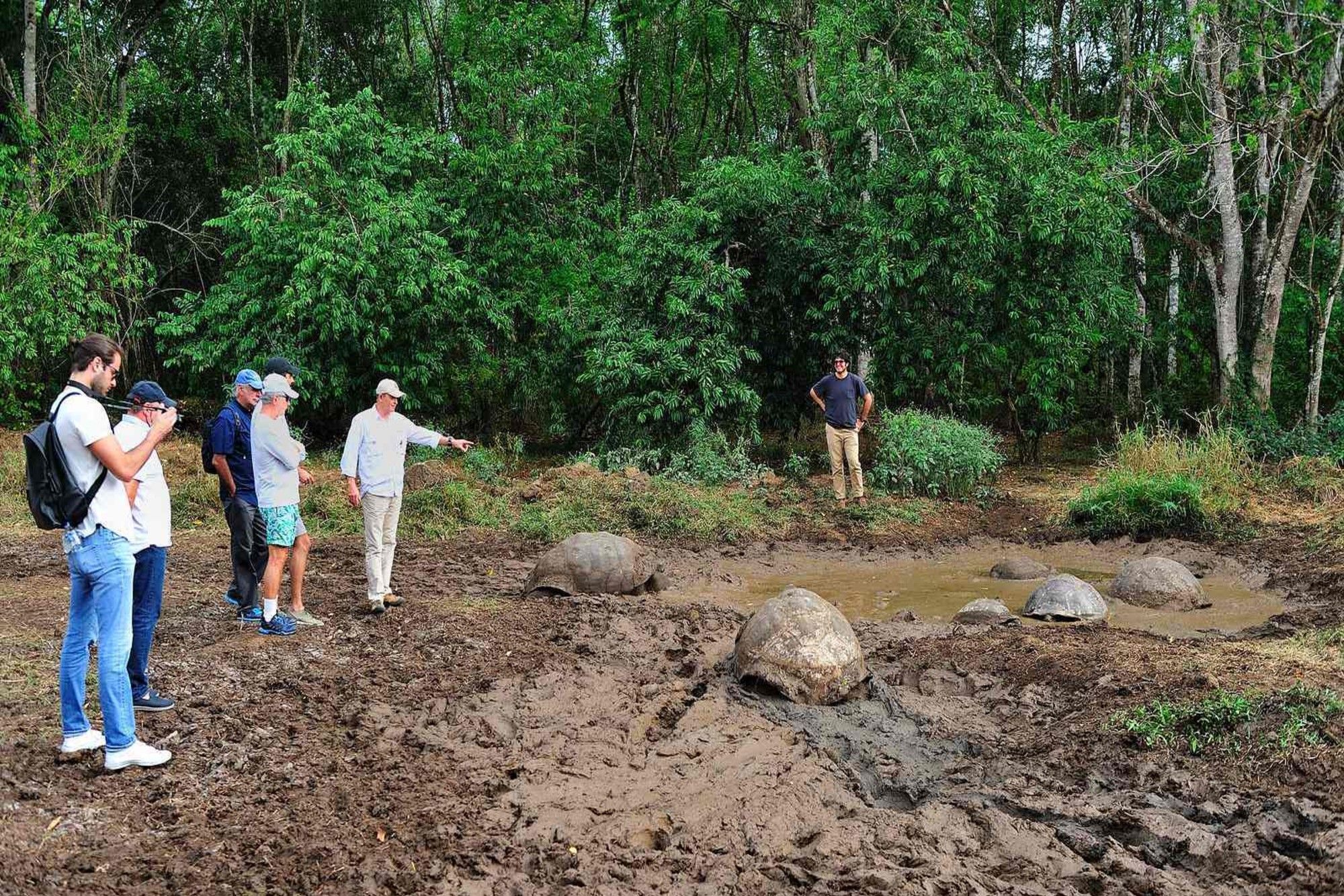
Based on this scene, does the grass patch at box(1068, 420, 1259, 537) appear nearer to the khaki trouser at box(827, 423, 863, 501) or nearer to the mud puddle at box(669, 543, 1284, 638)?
the mud puddle at box(669, 543, 1284, 638)

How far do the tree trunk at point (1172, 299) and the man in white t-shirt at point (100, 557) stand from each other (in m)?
17.7

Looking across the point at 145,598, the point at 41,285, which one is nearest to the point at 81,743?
the point at 145,598

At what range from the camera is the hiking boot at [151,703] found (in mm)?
5531

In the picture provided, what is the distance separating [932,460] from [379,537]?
8.03m

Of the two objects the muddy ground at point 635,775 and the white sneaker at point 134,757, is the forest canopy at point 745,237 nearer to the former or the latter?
the muddy ground at point 635,775

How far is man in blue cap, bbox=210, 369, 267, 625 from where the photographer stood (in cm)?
710

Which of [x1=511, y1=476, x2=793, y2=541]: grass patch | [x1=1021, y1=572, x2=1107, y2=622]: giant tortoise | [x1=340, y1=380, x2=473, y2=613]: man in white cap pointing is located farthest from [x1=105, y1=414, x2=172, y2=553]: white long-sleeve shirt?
[x1=1021, y1=572, x2=1107, y2=622]: giant tortoise

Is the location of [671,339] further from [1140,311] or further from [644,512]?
[1140,311]

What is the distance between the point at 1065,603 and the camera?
8.52 meters

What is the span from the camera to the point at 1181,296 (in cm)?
1884

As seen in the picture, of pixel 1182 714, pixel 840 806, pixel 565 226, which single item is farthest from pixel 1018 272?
pixel 840 806

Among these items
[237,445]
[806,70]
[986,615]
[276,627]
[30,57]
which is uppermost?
[806,70]

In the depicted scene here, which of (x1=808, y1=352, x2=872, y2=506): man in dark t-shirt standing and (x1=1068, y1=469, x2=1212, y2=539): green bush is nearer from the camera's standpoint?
(x1=1068, y1=469, x2=1212, y2=539): green bush

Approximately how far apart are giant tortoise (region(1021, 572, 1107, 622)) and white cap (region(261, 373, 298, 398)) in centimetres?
614
